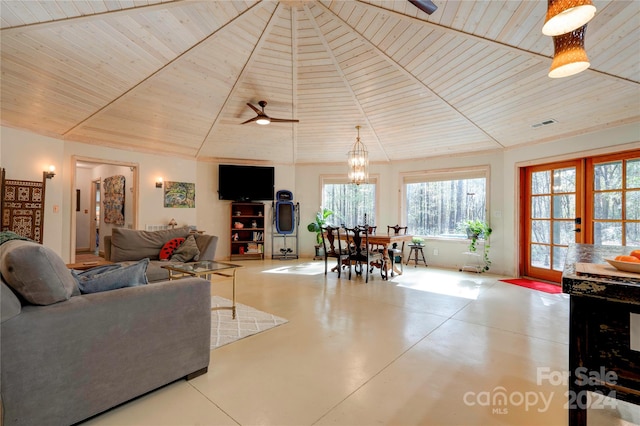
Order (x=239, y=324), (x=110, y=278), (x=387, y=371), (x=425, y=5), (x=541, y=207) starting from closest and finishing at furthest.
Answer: (x=110, y=278) → (x=387, y=371) → (x=425, y=5) → (x=239, y=324) → (x=541, y=207)

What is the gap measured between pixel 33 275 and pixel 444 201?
261 inches

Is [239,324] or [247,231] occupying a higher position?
[247,231]

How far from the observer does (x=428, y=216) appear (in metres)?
6.74

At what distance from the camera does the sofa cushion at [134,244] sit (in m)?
4.15

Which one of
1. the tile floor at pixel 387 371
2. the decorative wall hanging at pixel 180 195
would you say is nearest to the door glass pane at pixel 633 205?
the tile floor at pixel 387 371

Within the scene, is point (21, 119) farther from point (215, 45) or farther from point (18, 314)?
point (18, 314)

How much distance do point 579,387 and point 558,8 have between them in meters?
1.73

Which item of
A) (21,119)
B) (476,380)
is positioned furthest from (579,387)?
(21,119)

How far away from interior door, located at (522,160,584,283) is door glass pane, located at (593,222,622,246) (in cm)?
21

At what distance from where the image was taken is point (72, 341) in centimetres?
149

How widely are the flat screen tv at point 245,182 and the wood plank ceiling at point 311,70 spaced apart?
121 cm

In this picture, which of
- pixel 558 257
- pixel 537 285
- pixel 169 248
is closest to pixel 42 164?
pixel 169 248

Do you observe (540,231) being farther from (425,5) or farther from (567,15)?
(567,15)

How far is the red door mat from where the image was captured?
4398 millimetres
